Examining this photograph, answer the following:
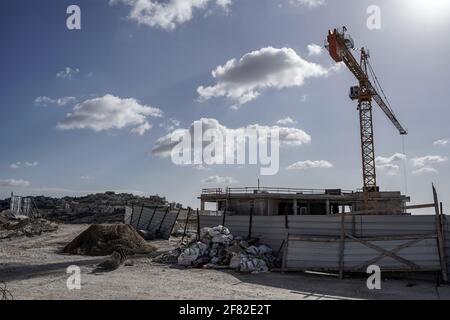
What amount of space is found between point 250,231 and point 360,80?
51075mm

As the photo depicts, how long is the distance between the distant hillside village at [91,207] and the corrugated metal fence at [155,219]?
7.65 metres

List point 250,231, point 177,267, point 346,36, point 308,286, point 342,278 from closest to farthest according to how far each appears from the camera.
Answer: point 308,286
point 342,278
point 177,267
point 250,231
point 346,36

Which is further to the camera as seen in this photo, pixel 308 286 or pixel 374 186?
pixel 374 186

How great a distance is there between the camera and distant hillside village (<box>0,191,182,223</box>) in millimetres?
52256

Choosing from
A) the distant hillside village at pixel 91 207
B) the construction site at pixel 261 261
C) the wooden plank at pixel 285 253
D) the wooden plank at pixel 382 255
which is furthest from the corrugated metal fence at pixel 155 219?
the wooden plank at pixel 382 255

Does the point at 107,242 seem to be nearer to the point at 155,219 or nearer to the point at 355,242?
the point at 155,219

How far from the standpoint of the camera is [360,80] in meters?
62.0

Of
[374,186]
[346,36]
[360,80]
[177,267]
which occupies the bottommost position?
[177,267]

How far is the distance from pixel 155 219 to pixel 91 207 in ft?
115

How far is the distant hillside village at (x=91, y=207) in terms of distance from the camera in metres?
52.3

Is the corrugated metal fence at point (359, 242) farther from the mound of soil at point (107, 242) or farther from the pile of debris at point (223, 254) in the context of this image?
the mound of soil at point (107, 242)
